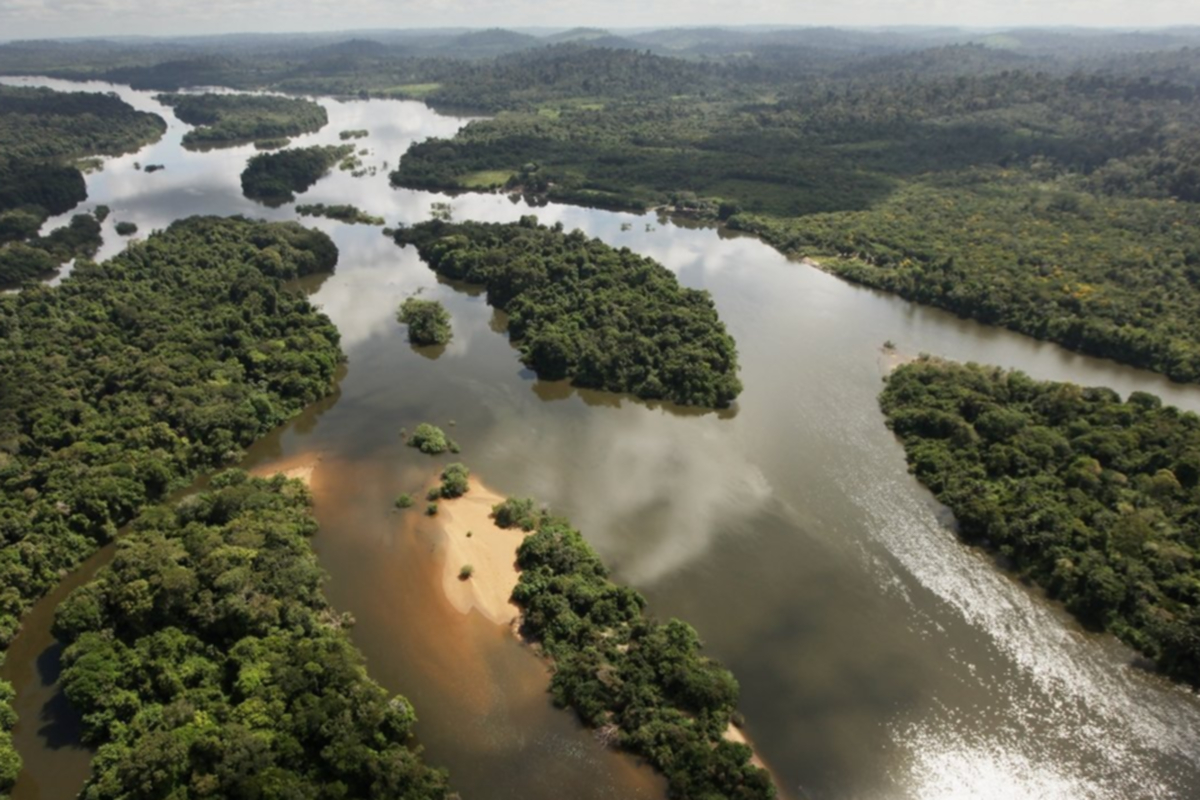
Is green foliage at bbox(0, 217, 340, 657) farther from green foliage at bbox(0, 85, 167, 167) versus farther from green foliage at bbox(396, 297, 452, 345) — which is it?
green foliage at bbox(0, 85, 167, 167)

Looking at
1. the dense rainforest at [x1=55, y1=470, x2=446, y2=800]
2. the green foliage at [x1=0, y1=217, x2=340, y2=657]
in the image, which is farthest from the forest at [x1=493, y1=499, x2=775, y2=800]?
the green foliage at [x1=0, y1=217, x2=340, y2=657]

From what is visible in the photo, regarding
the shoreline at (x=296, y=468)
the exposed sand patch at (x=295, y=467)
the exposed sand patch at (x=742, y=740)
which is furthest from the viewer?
the exposed sand patch at (x=295, y=467)

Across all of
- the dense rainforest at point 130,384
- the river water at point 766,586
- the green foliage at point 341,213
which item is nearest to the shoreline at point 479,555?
the river water at point 766,586

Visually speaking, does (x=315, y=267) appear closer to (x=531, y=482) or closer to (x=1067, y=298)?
(x=531, y=482)

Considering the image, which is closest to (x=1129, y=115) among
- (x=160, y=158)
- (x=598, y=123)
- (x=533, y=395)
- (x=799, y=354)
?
(x=598, y=123)

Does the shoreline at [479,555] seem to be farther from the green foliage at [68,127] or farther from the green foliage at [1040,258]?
the green foliage at [68,127]

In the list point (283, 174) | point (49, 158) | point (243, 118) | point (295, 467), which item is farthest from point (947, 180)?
point (49, 158)
